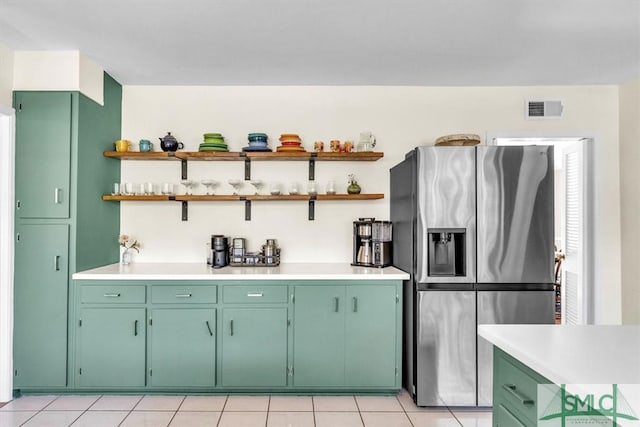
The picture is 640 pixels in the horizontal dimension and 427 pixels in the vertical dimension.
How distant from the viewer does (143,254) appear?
365 centimetres

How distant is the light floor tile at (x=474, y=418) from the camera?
2666 millimetres

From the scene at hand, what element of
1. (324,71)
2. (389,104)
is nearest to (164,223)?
(324,71)

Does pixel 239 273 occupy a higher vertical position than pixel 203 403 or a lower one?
higher

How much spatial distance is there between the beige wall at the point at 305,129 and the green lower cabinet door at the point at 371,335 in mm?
771

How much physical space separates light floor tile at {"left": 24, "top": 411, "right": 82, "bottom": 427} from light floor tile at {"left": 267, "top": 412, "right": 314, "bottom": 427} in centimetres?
127

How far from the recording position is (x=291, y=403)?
291 centimetres

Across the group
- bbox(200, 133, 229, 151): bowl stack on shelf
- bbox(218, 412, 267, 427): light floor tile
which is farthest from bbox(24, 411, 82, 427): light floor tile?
bbox(200, 133, 229, 151): bowl stack on shelf

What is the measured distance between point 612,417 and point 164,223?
3418mm

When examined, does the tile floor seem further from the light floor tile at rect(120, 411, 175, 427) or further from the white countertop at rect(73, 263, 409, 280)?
the white countertop at rect(73, 263, 409, 280)

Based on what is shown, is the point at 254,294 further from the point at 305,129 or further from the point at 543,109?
the point at 543,109

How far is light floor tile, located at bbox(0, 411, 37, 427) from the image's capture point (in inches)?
102

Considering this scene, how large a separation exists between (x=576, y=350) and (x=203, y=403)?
244cm

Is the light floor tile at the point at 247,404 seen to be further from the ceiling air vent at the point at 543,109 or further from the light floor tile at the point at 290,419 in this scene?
the ceiling air vent at the point at 543,109

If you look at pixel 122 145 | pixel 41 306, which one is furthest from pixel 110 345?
pixel 122 145
